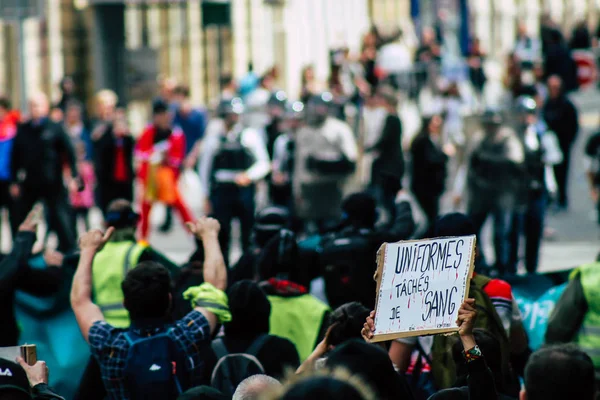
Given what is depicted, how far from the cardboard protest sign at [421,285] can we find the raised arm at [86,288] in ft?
4.31

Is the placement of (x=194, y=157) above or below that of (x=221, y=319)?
below

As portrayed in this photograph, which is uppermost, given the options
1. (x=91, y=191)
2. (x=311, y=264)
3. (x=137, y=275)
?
(x=137, y=275)

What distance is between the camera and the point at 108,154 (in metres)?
16.4

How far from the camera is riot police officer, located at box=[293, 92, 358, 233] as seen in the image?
572 inches

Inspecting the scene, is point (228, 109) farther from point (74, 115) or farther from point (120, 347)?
point (120, 347)

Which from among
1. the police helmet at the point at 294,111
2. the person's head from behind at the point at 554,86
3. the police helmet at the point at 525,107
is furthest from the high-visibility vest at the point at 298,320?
the person's head from behind at the point at 554,86

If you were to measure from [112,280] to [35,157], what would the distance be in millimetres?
7877

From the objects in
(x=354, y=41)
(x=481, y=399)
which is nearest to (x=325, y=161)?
(x=481, y=399)

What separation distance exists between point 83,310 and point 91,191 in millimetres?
11996

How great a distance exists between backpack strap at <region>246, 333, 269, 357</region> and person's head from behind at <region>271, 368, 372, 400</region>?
9.14 ft

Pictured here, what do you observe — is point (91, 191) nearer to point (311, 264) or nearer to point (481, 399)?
point (311, 264)

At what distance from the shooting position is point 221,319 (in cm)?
584

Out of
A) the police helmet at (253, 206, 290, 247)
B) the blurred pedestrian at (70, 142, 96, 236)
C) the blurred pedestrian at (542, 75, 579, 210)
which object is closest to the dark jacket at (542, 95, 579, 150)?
the blurred pedestrian at (542, 75, 579, 210)

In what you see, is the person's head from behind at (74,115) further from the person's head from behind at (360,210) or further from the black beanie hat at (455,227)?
the black beanie hat at (455,227)
